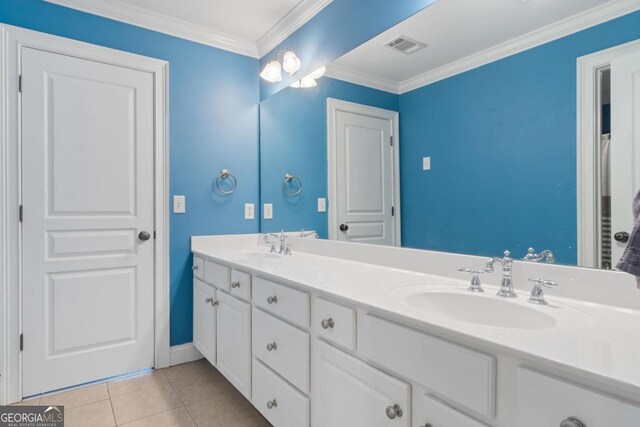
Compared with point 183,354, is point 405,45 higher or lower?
higher

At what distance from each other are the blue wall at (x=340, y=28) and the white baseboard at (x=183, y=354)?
1919mm

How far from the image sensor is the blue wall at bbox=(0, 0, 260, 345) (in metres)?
2.38

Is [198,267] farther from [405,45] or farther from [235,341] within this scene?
[405,45]

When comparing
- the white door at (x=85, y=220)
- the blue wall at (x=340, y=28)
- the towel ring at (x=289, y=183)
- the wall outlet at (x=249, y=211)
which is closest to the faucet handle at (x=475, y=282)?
the blue wall at (x=340, y=28)

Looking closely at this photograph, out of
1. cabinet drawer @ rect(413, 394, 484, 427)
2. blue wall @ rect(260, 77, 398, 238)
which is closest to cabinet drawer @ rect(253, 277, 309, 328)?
cabinet drawer @ rect(413, 394, 484, 427)

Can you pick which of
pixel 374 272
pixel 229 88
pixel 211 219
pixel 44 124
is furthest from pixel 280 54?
pixel 374 272

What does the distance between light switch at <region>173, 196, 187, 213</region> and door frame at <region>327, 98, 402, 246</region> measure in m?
1.05

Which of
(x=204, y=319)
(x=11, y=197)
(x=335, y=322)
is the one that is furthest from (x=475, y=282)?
(x=11, y=197)

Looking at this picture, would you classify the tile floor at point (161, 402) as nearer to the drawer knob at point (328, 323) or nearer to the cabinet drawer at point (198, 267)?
the cabinet drawer at point (198, 267)

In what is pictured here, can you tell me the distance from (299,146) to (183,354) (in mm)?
1623

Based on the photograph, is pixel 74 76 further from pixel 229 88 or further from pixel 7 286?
pixel 7 286

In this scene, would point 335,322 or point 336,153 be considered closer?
point 335,322

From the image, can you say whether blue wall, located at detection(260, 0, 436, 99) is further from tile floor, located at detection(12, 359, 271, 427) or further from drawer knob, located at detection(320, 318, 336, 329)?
tile floor, located at detection(12, 359, 271, 427)

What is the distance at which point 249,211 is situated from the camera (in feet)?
8.82
